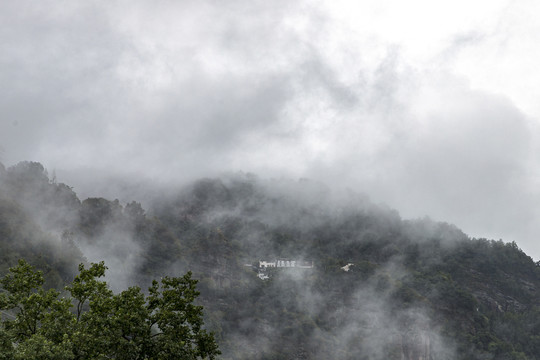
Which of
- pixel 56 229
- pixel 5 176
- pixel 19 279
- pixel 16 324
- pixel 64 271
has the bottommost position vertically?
pixel 16 324

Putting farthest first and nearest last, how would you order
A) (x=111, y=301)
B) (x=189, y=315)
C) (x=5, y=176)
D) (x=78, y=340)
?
(x=5, y=176) < (x=189, y=315) < (x=111, y=301) < (x=78, y=340)

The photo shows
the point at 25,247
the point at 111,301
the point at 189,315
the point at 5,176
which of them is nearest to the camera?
the point at 111,301

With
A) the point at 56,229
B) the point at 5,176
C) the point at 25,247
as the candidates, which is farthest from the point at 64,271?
the point at 5,176

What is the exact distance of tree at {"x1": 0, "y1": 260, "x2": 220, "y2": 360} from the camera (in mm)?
40906

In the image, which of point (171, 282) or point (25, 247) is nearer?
point (171, 282)

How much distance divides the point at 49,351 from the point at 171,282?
13.8 m

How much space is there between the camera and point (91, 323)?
42750 mm

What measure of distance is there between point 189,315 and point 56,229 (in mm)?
165148

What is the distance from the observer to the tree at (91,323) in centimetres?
4091

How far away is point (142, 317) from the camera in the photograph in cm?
4584

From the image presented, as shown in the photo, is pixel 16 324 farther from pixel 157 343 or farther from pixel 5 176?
pixel 5 176

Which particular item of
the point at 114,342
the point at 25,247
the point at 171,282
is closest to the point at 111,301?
the point at 114,342

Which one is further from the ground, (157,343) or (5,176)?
(5,176)

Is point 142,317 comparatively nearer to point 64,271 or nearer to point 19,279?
point 19,279
